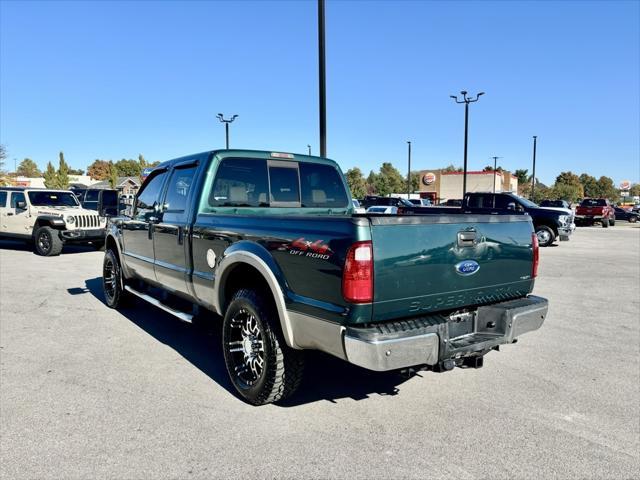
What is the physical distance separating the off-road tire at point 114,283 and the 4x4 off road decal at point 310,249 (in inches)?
166

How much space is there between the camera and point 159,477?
8.98 ft

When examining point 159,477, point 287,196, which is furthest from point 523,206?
point 159,477

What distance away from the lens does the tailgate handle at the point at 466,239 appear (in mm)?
3238

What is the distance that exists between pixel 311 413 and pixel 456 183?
75.8 metres

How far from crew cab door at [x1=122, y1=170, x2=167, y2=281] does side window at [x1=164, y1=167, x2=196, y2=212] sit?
22 centimetres

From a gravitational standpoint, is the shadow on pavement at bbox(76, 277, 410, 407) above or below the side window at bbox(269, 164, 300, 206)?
below

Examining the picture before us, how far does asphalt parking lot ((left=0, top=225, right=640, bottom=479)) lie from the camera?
288 cm

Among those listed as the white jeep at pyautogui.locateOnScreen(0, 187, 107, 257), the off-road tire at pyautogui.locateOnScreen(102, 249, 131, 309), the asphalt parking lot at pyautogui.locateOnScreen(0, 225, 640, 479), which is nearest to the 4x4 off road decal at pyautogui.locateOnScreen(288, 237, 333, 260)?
the asphalt parking lot at pyautogui.locateOnScreen(0, 225, 640, 479)

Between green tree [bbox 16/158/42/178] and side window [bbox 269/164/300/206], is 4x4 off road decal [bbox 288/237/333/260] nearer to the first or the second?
side window [bbox 269/164/300/206]

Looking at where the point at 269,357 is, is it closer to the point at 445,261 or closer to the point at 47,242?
the point at 445,261

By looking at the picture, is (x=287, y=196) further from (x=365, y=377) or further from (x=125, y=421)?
(x=125, y=421)

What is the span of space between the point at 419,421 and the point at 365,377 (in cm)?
92

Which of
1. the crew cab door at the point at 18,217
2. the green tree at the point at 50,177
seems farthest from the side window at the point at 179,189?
the green tree at the point at 50,177

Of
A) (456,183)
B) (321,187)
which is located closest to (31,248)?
(321,187)
